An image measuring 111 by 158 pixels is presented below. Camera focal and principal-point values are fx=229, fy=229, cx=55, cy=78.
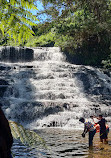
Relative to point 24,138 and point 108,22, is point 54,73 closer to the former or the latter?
point 108,22

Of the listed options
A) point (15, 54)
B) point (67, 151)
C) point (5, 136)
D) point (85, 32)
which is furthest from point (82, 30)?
point (5, 136)

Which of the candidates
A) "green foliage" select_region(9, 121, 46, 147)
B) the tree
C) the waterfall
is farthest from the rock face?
"green foliage" select_region(9, 121, 46, 147)

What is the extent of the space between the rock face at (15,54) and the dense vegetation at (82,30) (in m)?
2.88

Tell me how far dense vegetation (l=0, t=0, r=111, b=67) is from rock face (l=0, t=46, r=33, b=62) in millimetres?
2879

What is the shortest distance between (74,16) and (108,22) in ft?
15.4

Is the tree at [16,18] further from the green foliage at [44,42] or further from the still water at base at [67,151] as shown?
the green foliage at [44,42]

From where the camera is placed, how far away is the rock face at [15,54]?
119 feet

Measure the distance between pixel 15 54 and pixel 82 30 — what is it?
1165 cm

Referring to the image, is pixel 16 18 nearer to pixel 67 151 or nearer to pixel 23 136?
pixel 23 136

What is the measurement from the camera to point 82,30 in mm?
31312

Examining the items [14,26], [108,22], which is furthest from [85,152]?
[108,22]

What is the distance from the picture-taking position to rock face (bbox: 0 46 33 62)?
3625 cm

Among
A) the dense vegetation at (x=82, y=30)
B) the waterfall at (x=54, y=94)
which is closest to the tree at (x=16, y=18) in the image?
the waterfall at (x=54, y=94)

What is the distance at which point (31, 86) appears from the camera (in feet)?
77.8
